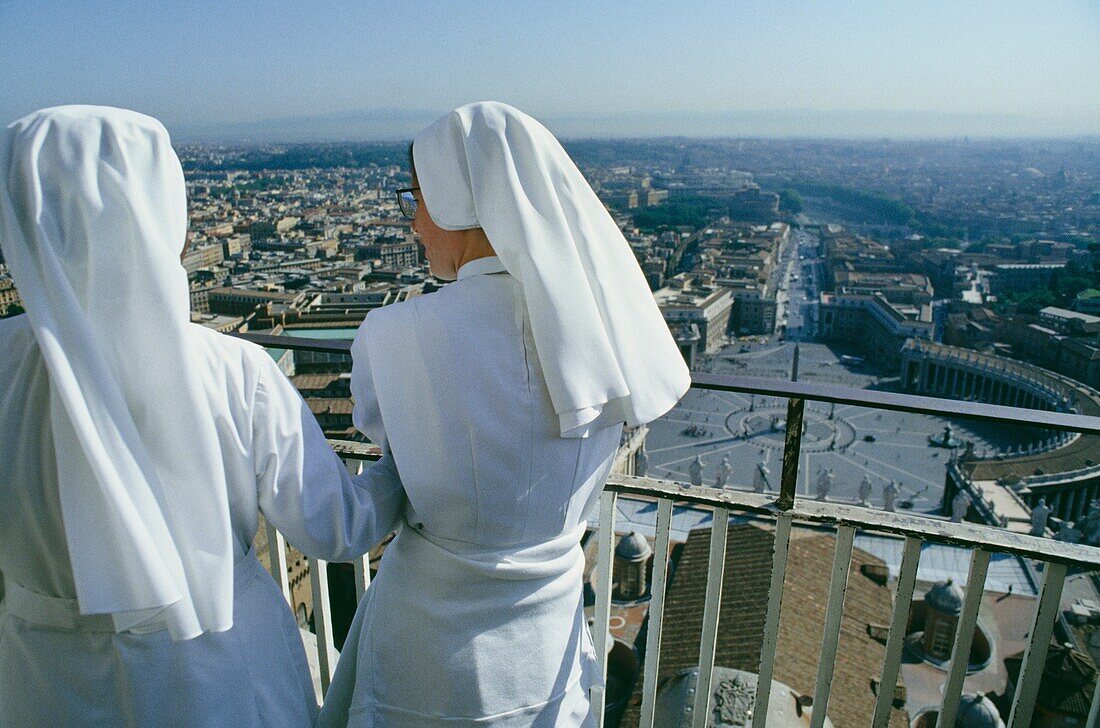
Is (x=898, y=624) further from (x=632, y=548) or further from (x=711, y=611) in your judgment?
(x=632, y=548)

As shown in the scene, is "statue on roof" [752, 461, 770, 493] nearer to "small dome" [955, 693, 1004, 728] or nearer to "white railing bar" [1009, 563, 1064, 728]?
"small dome" [955, 693, 1004, 728]

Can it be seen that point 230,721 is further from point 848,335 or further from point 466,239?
point 848,335

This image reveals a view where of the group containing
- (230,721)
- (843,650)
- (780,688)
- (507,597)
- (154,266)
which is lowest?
(843,650)

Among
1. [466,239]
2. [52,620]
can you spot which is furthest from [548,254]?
[52,620]

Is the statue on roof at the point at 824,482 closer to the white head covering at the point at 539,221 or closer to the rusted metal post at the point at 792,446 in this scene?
the rusted metal post at the point at 792,446

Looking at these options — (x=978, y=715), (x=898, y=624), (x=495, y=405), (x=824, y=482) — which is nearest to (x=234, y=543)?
(x=495, y=405)

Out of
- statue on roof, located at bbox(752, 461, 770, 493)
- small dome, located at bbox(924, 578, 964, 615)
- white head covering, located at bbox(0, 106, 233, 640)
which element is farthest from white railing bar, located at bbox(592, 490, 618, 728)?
statue on roof, located at bbox(752, 461, 770, 493)
